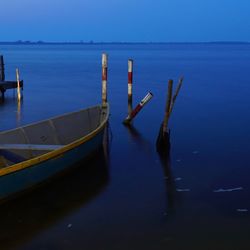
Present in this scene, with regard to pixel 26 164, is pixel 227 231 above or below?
below

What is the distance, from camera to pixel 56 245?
29.4 ft

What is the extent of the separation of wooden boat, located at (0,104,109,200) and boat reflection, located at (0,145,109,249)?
38cm

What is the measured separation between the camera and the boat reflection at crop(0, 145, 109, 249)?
9.51 meters

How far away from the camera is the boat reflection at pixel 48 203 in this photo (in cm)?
951

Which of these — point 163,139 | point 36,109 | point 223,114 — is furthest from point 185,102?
point 163,139

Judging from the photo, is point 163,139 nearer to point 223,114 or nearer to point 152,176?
point 152,176

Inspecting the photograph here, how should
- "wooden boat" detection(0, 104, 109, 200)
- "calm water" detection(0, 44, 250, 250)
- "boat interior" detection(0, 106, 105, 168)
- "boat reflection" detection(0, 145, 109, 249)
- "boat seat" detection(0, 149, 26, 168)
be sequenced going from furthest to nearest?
"boat interior" detection(0, 106, 105, 168)
"boat seat" detection(0, 149, 26, 168)
"wooden boat" detection(0, 104, 109, 200)
"boat reflection" detection(0, 145, 109, 249)
"calm water" detection(0, 44, 250, 250)

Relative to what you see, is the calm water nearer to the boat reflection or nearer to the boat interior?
the boat reflection

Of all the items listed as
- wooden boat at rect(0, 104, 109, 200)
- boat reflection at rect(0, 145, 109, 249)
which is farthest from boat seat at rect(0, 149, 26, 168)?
boat reflection at rect(0, 145, 109, 249)

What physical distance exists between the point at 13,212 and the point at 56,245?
5.72 feet

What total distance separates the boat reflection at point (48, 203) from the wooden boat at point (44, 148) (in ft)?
1.26

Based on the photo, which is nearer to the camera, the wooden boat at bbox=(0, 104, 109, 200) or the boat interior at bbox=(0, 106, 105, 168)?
the wooden boat at bbox=(0, 104, 109, 200)

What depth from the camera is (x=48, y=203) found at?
10.9 meters

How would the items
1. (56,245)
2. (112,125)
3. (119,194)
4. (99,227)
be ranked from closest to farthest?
(56,245)
(99,227)
(119,194)
(112,125)
